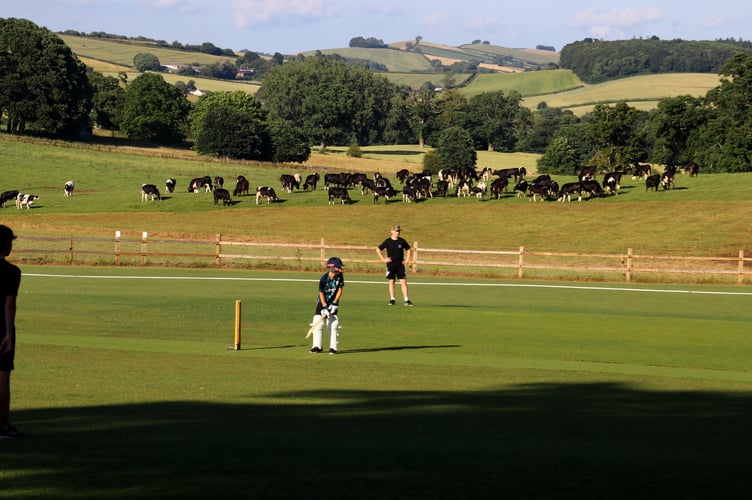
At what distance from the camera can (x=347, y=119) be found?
165m

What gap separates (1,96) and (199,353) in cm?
9948

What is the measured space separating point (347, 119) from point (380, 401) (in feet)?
500

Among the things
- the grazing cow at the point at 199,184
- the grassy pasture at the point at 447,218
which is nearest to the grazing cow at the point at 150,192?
the grassy pasture at the point at 447,218

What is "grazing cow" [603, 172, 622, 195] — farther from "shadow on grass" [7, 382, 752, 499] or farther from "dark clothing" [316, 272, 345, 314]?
"shadow on grass" [7, 382, 752, 499]

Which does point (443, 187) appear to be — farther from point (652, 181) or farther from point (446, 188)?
point (652, 181)

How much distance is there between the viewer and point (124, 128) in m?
132

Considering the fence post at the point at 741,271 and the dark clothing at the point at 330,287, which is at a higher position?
the dark clothing at the point at 330,287

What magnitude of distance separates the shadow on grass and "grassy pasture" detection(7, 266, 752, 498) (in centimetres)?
3

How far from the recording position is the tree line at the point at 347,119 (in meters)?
103

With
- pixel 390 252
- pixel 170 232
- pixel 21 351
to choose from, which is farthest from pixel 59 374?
pixel 170 232

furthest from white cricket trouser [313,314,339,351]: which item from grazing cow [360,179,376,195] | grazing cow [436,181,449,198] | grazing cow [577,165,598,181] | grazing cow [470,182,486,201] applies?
grazing cow [577,165,598,181]

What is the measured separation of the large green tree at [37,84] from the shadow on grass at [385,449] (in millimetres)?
105147

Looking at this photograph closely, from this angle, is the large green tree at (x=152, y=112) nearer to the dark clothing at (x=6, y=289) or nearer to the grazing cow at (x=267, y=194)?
the grazing cow at (x=267, y=194)

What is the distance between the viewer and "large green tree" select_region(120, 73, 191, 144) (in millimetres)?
130375
